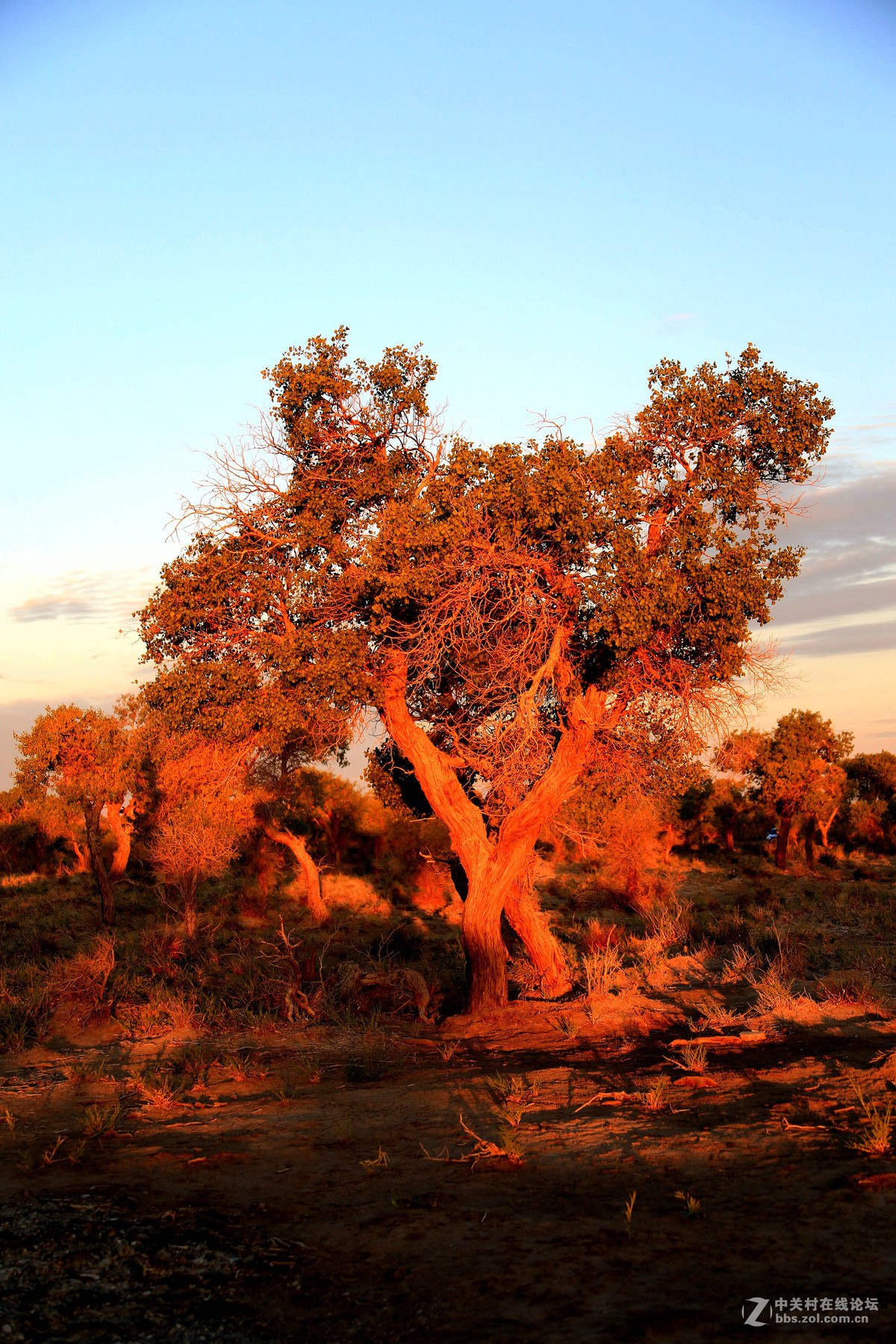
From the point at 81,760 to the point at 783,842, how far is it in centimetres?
2646

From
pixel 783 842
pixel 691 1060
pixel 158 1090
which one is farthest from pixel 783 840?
pixel 158 1090

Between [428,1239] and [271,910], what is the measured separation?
A: 25120 mm

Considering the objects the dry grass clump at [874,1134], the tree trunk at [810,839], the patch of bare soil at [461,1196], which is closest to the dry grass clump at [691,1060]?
the patch of bare soil at [461,1196]

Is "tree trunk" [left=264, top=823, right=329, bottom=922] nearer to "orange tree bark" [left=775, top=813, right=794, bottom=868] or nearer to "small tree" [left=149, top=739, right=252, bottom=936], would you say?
"small tree" [left=149, top=739, right=252, bottom=936]

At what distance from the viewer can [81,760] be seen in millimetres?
32188

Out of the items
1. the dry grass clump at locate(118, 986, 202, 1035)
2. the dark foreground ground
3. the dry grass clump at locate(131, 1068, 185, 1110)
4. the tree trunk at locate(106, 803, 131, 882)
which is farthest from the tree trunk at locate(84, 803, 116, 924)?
the dry grass clump at locate(131, 1068, 185, 1110)

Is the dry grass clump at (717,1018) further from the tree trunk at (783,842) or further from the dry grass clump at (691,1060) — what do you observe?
the tree trunk at (783,842)

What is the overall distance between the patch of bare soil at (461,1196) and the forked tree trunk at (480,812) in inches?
122

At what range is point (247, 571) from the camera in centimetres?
1253

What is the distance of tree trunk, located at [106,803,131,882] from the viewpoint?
101ft

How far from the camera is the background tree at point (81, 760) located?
103 feet

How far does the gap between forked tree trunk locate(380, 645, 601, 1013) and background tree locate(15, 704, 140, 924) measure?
21352mm

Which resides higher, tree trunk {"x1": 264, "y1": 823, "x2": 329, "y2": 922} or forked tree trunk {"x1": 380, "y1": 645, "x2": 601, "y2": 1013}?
forked tree trunk {"x1": 380, "y1": 645, "x2": 601, "y2": 1013}

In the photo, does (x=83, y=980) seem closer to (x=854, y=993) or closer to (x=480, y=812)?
(x=480, y=812)
